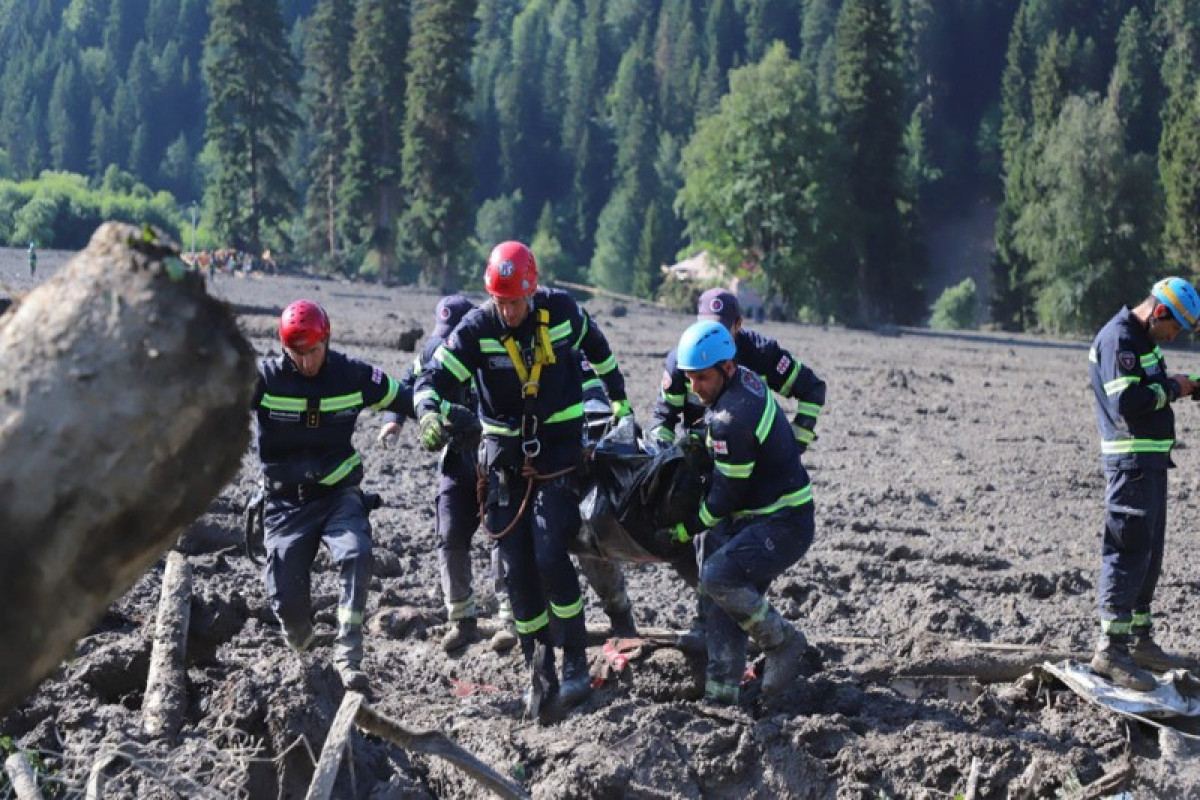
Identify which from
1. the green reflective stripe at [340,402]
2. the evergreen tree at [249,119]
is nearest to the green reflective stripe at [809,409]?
the green reflective stripe at [340,402]

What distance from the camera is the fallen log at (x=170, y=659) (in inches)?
253

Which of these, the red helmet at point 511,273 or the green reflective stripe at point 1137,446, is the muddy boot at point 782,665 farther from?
the red helmet at point 511,273

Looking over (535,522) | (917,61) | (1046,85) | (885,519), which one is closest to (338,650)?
(535,522)

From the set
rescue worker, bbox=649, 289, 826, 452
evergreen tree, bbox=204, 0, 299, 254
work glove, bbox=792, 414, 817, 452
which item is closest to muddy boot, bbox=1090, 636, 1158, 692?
rescue worker, bbox=649, 289, 826, 452

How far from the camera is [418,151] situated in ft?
200

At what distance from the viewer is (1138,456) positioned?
803 centimetres

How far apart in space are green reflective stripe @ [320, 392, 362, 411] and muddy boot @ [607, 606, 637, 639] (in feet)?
6.18

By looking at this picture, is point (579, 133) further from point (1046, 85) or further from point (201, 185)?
point (1046, 85)

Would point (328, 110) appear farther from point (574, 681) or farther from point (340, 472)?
point (574, 681)

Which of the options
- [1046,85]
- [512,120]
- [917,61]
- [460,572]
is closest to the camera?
[460,572]

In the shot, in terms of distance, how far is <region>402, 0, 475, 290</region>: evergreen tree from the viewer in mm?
60062

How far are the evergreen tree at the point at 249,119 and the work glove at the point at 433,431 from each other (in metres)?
55.8

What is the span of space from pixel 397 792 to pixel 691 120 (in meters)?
110

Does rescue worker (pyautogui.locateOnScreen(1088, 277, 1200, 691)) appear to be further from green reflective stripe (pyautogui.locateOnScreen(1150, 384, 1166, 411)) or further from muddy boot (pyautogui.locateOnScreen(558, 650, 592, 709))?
muddy boot (pyautogui.locateOnScreen(558, 650, 592, 709))
